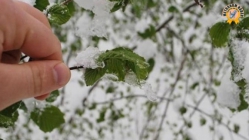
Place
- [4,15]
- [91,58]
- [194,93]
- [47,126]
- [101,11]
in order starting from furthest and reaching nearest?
[194,93] < [47,126] < [101,11] < [91,58] < [4,15]

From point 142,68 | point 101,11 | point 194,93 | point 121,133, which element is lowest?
point 142,68

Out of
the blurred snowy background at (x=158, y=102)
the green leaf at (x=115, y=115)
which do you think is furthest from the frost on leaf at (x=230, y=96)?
the green leaf at (x=115, y=115)

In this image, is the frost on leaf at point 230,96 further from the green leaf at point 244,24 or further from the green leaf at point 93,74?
the green leaf at point 93,74

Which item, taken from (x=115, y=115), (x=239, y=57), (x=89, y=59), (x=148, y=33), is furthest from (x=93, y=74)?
(x=115, y=115)

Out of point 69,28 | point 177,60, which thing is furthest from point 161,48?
point 69,28

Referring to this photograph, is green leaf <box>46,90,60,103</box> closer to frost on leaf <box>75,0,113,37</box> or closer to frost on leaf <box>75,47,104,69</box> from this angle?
frost on leaf <box>75,0,113,37</box>

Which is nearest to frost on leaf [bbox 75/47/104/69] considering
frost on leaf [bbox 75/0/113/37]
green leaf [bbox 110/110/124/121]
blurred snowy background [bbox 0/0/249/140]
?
frost on leaf [bbox 75/0/113/37]

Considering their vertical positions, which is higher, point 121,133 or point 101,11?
point 121,133

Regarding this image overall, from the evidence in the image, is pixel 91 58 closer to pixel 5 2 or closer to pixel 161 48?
pixel 5 2

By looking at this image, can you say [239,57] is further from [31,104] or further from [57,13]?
[31,104]
